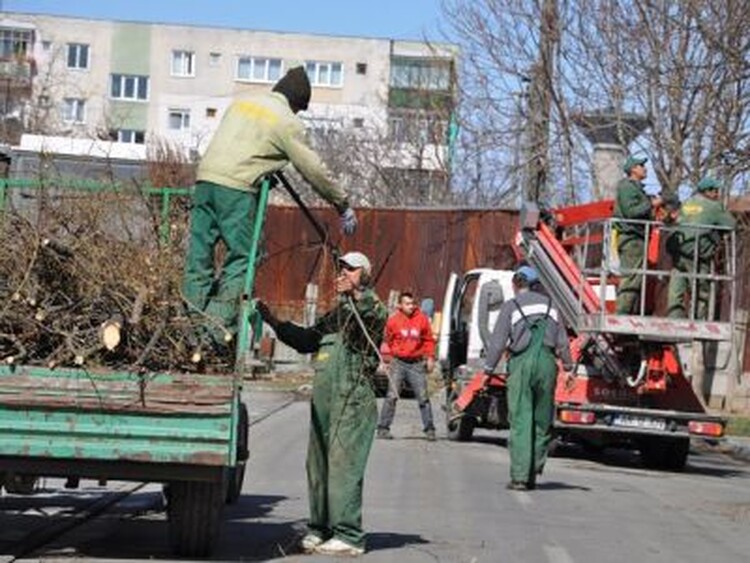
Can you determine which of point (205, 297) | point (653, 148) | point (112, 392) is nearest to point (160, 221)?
point (205, 297)

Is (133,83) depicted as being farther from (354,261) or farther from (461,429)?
(354,261)

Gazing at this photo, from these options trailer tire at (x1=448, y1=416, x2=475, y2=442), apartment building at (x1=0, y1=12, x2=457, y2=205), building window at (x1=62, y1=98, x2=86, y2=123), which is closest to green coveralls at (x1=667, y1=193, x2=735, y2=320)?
trailer tire at (x1=448, y1=416, x2=475, y2=442)

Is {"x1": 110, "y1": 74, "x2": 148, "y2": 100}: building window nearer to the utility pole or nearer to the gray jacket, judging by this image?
the utility pole

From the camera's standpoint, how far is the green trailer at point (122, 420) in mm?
7520

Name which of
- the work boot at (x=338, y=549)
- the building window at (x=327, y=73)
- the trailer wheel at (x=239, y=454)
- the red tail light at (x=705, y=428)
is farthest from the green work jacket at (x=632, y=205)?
the building window at (x=327, y=73)

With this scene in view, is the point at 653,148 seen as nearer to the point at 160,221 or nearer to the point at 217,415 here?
the point at 160,221

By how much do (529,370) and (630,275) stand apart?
3.19m

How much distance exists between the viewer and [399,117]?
48.8 meters

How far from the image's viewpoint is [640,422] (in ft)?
51.8

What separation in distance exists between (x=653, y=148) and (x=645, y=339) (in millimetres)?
9496

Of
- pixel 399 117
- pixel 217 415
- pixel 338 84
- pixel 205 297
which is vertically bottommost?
pixel 217 415

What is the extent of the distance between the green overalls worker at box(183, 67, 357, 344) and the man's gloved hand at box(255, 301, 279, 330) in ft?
0.82

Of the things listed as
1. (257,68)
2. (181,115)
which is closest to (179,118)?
(181,115)

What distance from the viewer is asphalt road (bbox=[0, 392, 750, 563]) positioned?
9.10 meters
